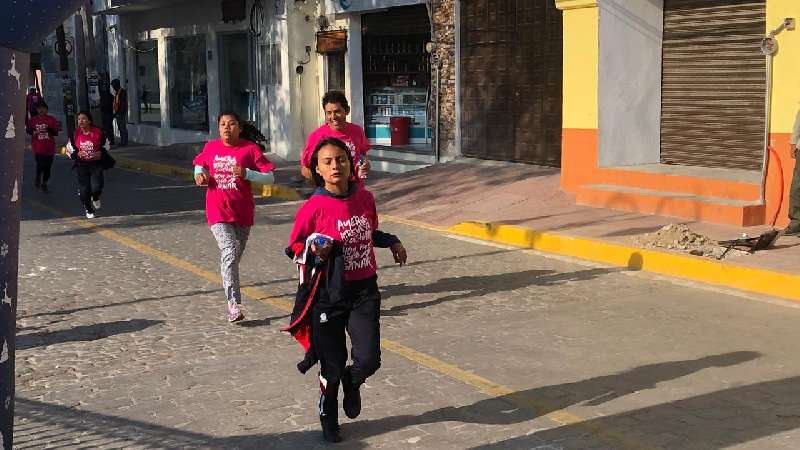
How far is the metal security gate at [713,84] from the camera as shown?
1308 cm

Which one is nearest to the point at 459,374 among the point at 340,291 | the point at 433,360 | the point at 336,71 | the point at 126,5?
the point at 433,360

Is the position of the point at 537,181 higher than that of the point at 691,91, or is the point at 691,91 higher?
the point at 691,91

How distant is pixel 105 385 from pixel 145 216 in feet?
29.2

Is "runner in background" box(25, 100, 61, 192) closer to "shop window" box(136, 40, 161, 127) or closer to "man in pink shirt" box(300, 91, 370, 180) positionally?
"man in pink shirt" box(300, 91, 370, 180)

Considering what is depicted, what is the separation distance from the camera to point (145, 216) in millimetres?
15008

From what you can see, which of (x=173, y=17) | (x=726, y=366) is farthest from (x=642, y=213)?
(x=173, y=17)

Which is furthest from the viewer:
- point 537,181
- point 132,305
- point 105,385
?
point 537,181

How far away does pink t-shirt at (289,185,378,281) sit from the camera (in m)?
5.21

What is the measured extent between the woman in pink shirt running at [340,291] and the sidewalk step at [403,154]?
46.1 feet

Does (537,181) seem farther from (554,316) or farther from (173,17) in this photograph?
(173,17)

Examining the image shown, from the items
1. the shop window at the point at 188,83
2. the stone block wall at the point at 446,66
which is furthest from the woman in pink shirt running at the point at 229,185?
the shop window at the point at 188,83

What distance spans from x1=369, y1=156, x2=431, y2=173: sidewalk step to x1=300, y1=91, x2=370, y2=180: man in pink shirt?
10022 mm

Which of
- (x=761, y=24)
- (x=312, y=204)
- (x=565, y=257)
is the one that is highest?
(x=761, y=24)

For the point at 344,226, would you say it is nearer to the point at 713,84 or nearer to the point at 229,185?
the point at 229,185
